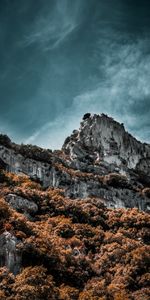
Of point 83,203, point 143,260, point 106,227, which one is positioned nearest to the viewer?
point 143,260

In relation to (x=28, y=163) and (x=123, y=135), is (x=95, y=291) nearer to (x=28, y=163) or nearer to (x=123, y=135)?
(x=28, y=163)

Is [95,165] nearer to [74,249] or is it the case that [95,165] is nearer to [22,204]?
[22,204]

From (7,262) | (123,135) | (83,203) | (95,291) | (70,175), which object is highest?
(123,135)

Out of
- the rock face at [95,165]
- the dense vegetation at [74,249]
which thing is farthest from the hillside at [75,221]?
the rock face at [95,165]

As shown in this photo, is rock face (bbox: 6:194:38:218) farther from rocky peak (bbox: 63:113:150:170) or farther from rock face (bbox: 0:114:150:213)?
rocky peak (bbox: 63:113:150:170)

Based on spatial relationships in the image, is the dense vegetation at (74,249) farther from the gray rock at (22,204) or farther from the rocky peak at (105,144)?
the rocky peak at (105,144)

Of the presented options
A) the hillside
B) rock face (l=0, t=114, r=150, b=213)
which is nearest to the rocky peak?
rock face (l=0, t=114, r=150, b=213)

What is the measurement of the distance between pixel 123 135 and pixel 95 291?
77.4 m

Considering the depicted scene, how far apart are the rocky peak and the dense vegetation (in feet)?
108

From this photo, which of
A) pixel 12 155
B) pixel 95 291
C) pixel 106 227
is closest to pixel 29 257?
pixel 95 291

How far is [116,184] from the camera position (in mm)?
91688

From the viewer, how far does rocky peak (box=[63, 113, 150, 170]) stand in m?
109

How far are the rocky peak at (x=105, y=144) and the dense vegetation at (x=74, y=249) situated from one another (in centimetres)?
3306

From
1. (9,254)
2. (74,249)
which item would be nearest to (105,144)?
(74,249)
